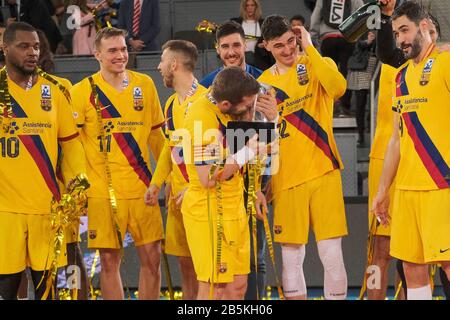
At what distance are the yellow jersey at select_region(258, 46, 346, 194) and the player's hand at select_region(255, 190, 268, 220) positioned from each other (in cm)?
43

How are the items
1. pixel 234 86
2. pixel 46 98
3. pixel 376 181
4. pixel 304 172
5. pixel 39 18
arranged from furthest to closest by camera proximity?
pixel 39 18 < pixel 376 181 < pixel 304 172 < pixel 46 98 < pixel 234 86

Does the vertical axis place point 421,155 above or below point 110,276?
above

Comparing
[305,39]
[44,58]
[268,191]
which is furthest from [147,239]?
[305,39]

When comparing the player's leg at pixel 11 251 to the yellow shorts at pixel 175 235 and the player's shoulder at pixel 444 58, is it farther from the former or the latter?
the player's shoulder at pixel 444 58

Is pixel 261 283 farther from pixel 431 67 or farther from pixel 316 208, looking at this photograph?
pixel 431 67

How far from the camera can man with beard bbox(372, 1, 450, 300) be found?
616cm

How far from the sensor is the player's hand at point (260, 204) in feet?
21.8

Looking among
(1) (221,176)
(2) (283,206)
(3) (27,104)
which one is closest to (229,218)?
(1) (221,176)

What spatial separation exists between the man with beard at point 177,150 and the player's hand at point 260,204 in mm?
758

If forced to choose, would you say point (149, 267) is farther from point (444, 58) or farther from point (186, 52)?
point (444, 58)

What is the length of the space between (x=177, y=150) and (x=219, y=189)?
1175mm

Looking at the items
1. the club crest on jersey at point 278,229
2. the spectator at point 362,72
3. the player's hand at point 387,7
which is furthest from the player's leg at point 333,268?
the spectator at point 362,72

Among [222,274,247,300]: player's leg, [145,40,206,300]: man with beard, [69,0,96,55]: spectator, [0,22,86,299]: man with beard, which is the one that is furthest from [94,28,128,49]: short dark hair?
[69,0,96,55]: spectator

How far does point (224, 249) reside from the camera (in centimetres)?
617
